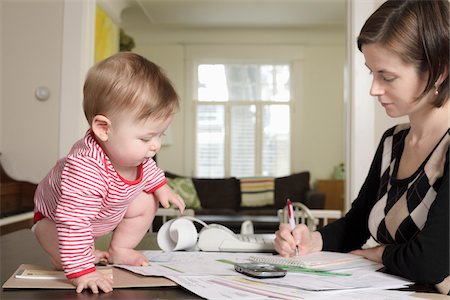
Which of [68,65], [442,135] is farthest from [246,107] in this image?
[442,135]

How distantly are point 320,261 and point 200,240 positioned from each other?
0.31 m

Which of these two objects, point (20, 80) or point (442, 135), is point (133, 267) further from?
point (20, 80)

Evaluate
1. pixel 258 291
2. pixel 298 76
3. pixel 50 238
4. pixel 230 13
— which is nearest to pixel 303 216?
pixel 50 238

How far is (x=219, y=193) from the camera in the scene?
7.49 m

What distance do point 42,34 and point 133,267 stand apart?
3.01 m

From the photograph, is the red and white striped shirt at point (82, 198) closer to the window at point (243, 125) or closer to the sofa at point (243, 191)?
the sofa at point (243, 191)

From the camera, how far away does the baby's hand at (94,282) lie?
0.85 meters

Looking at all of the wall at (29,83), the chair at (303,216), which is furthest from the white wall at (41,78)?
the chair at (303,216)

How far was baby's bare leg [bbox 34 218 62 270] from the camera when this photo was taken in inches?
39.6

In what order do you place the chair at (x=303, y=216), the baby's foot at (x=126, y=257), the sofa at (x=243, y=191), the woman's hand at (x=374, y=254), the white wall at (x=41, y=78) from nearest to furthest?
1. the baby's foot at (x=126, y=257)
2. the woman's hand at (x=374, y=254)
3. the chair at (x=303, y=216)
4. the white wall at (x=41, y=78)
5. the sofa at (x=243, y=191)

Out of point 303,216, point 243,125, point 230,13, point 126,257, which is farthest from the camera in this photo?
point 243,125

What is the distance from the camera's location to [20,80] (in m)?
3.70

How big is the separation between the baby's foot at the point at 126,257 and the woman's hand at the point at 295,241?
0.96 feet

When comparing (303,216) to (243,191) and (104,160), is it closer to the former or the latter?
(104,160)
